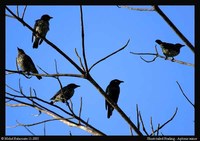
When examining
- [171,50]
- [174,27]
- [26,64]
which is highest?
[171,50]

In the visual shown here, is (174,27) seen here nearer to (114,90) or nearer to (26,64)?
(114,90)

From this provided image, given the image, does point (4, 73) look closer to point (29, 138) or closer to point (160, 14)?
point (29, 138)

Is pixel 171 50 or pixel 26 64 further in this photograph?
pixel 171 50

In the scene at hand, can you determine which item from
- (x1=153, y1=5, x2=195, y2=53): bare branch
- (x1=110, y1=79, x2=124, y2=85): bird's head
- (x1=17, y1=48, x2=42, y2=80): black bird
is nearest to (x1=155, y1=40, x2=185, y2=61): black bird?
(x1=110, y1=79, x2=124, y2=85): bird's head

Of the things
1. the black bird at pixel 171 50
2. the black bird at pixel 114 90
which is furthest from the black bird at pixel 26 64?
the black bird at pixel 171 50

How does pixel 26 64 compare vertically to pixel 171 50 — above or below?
below

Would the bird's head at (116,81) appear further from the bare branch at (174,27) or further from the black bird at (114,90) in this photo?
the bare branch at (174,27)

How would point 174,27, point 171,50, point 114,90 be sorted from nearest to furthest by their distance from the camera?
1. point 174,27
2. point 114,90
3. point 171,50

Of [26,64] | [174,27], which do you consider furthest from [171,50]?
[174,27]

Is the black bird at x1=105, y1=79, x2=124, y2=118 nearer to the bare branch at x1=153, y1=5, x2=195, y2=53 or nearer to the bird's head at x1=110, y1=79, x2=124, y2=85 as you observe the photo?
the bird's head at x1=110, y1=79, x2=124, y2=85

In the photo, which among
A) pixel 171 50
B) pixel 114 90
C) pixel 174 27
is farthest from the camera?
pixel 171 50

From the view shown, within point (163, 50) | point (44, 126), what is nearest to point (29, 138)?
point (44, 126)

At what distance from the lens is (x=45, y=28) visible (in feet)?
A: 33.4

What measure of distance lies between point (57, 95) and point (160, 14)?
6.26 m
